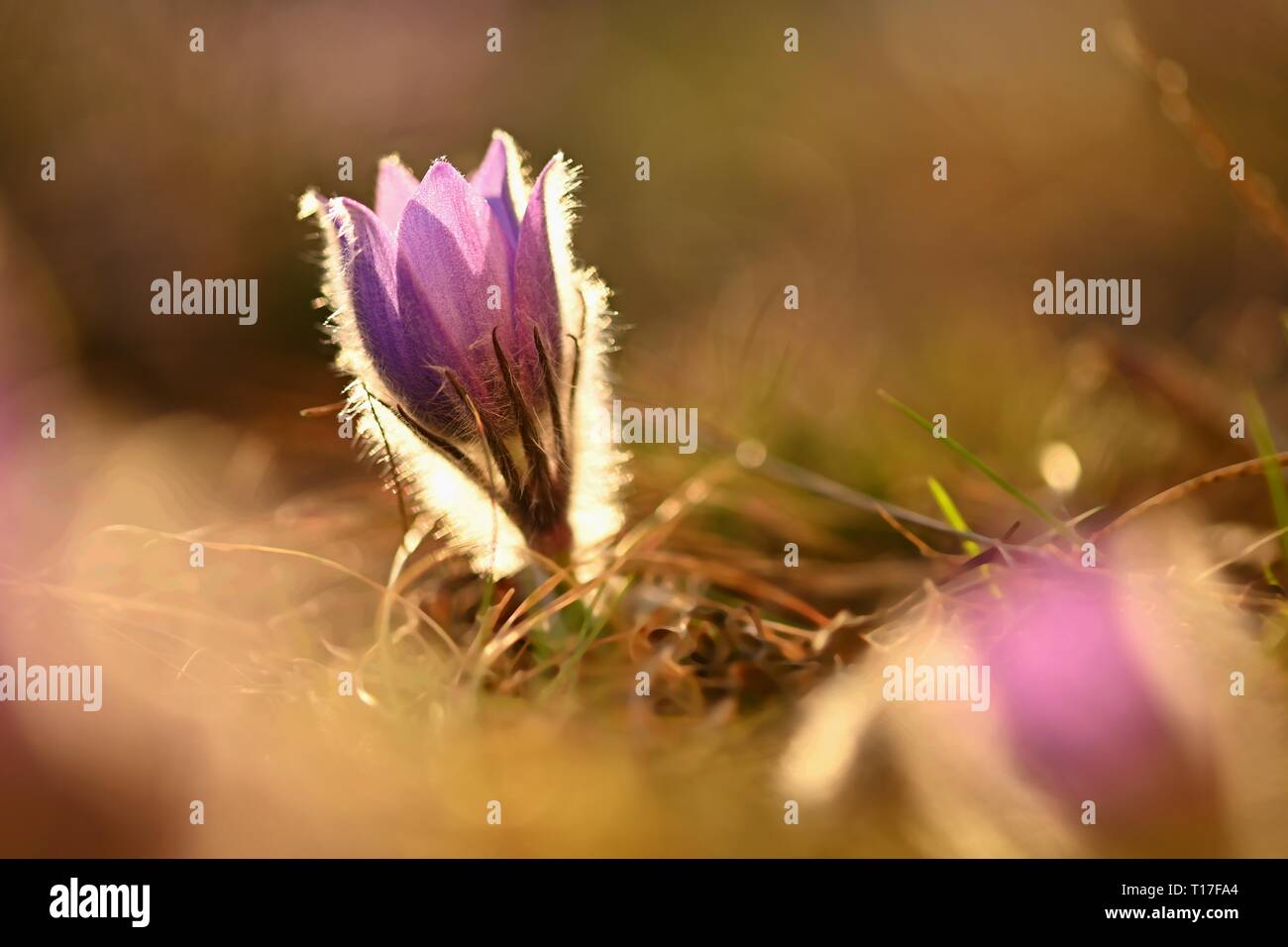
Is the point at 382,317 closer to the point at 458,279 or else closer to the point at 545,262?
the point at 458,279

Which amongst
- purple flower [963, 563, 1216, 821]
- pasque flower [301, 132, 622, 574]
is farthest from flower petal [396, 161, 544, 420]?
purple flower [963, 563, 1216, 821]

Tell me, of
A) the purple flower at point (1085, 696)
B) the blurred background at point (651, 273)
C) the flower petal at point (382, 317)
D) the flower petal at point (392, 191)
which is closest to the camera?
the purple flower at point (1085, 696)

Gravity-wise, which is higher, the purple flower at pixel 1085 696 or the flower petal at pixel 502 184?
the flower petal at pixel 502 184

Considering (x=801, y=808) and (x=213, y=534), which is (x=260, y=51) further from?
(x=801, y=808)

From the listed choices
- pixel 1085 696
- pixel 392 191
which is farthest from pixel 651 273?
pixel 1085 696

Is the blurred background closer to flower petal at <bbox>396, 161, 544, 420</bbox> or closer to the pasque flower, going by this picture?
the pasque flower

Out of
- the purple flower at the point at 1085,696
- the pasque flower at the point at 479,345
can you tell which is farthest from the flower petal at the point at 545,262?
the purple flower at the point at 1085,696

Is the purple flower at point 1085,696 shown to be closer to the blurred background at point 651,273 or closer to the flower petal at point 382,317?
the blurred background at point 651,273
